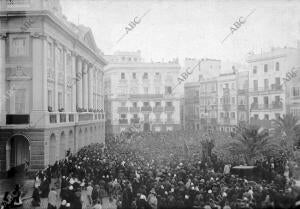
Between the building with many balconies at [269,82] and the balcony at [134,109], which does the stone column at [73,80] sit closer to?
the building with many balconies at [269,82]

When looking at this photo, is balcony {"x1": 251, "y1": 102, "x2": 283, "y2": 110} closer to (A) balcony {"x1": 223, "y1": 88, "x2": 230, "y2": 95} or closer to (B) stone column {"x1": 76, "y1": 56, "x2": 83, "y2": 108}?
(A) balcony {"x1": 223, "y1": 88, "x2": 230, "y2": 95}

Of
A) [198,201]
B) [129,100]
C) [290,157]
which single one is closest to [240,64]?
[129,100]

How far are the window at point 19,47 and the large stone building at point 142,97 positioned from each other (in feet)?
124

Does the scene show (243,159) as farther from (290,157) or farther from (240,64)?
(240,64)

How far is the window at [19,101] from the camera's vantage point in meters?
25.4

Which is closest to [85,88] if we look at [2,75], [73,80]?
[73,80]

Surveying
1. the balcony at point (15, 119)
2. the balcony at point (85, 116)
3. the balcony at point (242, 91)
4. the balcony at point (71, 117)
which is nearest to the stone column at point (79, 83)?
the balcony at point (85, 116)

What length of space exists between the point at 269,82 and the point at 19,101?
120 feet

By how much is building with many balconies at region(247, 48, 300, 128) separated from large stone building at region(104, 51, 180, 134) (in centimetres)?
1453

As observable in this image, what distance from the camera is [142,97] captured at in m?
64.2

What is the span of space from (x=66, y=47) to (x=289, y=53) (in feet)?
101

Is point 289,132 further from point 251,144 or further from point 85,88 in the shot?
point 85,88

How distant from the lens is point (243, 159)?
28.0 m

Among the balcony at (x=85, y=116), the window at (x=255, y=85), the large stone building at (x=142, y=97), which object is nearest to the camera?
the balcony at (x=85, y=116)
